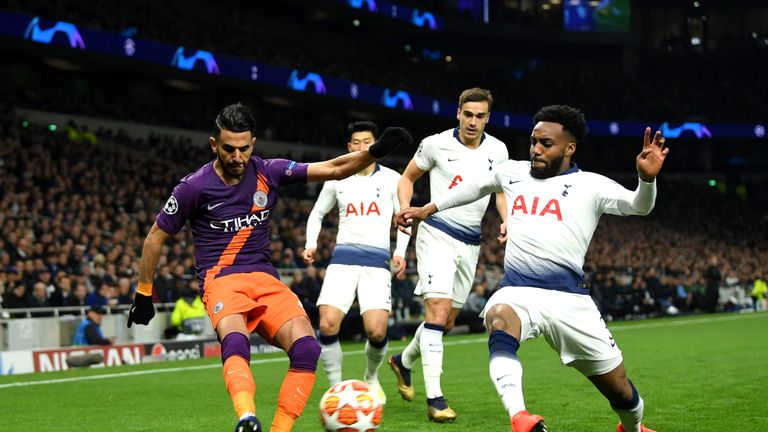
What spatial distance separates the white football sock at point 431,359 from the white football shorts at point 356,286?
1.05 meters

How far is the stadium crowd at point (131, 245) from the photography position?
64.0ft

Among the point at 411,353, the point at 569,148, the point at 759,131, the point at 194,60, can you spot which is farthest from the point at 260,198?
the point at 759,131

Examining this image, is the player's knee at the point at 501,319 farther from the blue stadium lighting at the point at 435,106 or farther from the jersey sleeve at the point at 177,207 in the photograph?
the blue stadium lighting at the point at 435,106

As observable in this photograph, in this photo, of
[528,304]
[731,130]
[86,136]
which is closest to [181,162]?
[86,136]

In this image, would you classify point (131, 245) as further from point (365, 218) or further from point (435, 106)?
point (435, 106)

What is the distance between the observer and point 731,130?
56469mm

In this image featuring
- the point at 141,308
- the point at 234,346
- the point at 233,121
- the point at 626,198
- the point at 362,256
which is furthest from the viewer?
the point at 362,256

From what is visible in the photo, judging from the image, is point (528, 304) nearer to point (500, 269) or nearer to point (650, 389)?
point (650, 389)

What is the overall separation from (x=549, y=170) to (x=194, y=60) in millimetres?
28707

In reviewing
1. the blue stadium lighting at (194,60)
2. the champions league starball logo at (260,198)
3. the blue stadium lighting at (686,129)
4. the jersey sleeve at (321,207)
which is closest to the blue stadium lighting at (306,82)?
the blue stadium lighting at (194,60)

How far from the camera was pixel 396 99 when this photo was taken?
44.2 m

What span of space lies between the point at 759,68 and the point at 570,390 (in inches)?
2131

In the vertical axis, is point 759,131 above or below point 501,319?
above

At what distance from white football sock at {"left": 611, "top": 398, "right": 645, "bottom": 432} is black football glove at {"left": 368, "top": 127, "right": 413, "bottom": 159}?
227 centimetres
